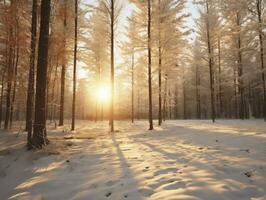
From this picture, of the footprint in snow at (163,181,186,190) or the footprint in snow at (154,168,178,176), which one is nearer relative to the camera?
the footprint in snow at (163,181,186,190)

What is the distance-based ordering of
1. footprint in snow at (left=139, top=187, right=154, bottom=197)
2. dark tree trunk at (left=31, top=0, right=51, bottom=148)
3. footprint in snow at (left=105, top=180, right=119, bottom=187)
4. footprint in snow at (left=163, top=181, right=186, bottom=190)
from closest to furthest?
1. footprint in snow at (left=139, top=187, right=154, bottom=197)
2. footprint in snow at (left=163, top=181, right=186, bottom=190)
3. footprint in snow at (left=105, top=180, right=119, bottom=187)
4. dark tree trunk at (left=31, top=0, right=51, bottom=148)

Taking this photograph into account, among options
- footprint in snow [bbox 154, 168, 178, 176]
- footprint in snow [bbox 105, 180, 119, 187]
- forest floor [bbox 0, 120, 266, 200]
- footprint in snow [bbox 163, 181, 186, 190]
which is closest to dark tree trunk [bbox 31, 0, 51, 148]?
forest floor [bbox 0, 120, 266, 200]

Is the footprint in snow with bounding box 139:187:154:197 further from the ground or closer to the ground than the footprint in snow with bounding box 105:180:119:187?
further from the ground

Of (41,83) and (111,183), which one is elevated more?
(41,83)

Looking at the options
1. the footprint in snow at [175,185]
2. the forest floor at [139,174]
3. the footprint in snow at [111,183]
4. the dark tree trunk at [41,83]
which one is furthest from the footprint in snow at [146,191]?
the dark tree trunk at [41,83]

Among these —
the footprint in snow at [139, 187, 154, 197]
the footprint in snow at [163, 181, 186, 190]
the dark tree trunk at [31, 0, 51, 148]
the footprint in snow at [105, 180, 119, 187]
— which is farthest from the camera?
the dark tree trunk at [31, 0, 51, 148]

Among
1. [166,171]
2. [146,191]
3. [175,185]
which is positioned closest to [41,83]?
[166,171]

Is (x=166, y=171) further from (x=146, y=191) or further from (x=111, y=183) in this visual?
(x=111, y=183)

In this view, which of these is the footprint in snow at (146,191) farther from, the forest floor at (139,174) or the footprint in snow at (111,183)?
the footprint in snow at (111,183)

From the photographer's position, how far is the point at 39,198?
365 cm

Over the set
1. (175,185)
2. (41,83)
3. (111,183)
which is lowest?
(111,183)

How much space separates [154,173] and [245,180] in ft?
5.57

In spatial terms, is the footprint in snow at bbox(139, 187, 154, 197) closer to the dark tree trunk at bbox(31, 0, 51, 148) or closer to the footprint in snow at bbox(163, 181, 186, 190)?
the footprint in snow at bbox(163, 181, 186, 190)

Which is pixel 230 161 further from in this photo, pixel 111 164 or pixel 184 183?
pixel 111 164
